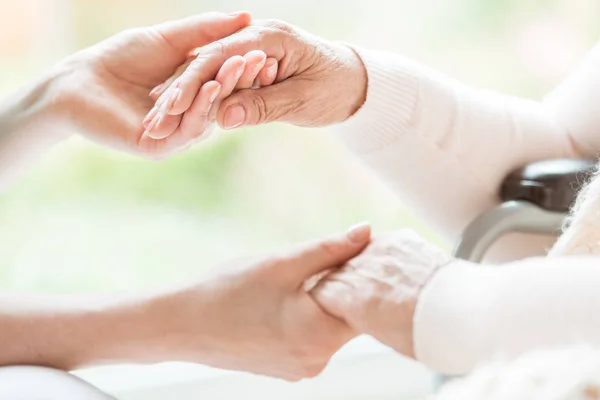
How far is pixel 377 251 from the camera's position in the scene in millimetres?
1045

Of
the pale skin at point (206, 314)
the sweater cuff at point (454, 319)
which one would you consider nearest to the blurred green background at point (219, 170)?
the pale skin at point (206, 314)

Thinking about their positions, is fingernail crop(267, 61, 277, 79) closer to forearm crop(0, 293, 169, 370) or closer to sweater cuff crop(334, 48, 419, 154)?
sweater cuff crop(334, 48, 419, 154)

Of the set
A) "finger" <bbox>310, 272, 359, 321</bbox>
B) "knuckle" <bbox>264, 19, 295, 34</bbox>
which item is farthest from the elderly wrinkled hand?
"knuckle" <bbox>264, 19, 295, 34</bbox>

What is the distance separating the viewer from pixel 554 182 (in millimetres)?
1187

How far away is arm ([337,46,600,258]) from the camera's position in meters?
1.29

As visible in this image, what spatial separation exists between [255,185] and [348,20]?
495 millimetres

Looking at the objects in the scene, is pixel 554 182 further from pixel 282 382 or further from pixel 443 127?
pixel 282 382

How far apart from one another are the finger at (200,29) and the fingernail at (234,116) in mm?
204

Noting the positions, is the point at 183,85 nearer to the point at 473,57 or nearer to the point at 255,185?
the point at 255,185

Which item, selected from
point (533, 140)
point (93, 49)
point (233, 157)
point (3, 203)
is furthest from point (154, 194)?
point (533, 140)

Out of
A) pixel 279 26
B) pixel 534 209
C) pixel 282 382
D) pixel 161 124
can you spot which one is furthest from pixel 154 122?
pixel 282 382

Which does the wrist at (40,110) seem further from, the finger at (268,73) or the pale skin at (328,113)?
the finger at (268,73)

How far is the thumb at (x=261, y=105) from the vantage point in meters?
1.05

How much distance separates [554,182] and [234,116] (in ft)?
1.57
